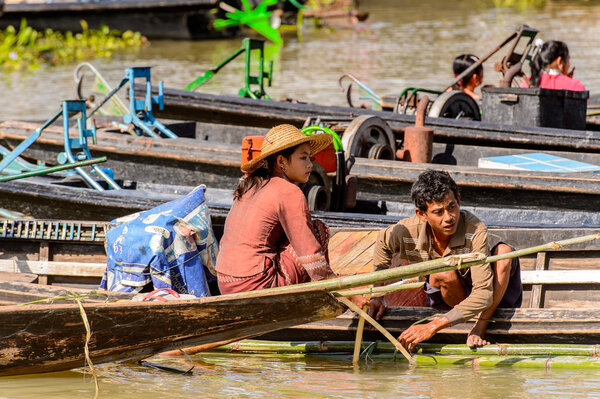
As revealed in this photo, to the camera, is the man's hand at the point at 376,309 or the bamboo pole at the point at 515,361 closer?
the bamboo pole at the point at 515,361

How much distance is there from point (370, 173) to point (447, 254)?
2523 mm

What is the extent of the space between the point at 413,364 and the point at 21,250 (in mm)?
2525

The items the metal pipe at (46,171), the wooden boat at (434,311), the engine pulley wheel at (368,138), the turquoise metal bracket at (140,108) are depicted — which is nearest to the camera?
the wooden boat at (434,311)

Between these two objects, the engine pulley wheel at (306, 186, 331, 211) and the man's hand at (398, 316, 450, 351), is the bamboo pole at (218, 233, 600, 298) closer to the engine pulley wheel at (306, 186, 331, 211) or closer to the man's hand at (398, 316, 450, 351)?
the man's hand at (398, 316, 450, 351)

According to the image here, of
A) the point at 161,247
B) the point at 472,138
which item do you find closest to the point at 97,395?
the point at 161,247

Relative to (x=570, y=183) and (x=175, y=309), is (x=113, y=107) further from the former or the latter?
(x=175, y=309)

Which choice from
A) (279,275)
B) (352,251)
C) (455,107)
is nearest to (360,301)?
(279,275)

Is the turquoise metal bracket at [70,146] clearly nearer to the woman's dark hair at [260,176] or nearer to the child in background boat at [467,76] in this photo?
the woman's dark hair at [260,176]

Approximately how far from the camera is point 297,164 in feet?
14.5

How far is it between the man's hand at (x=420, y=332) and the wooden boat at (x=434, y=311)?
2.6 inches

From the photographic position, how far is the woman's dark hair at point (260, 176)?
442 centimetres

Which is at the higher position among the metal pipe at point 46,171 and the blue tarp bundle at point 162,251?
the metal pipe at point 46,171

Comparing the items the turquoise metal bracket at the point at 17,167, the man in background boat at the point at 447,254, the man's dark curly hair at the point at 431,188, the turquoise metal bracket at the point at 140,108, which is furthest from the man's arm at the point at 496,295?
the turquoise metal bracket at the point at 140,108

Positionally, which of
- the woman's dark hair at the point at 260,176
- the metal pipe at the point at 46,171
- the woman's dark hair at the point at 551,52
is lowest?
the metal pipe at the point at 46,171
